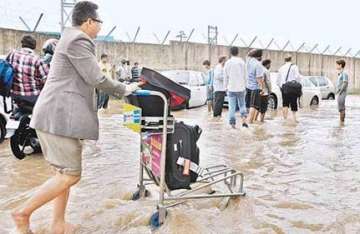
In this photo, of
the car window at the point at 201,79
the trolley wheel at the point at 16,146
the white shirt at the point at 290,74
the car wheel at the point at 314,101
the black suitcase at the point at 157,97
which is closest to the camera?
the black suitcase at the point at 157,97

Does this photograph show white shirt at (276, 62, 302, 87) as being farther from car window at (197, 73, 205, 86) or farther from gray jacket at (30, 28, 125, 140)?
gray jacket at (30, 28, 125, 140)

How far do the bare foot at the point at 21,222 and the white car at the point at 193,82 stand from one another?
40.0ft

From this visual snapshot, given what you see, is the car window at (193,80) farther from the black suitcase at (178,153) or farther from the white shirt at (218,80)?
the black suitcase at (178,153)

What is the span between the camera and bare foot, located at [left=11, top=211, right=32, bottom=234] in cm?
334

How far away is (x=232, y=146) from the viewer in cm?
757

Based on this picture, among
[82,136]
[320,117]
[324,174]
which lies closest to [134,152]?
[324,174]

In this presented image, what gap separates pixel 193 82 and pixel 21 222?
1279 centimetres

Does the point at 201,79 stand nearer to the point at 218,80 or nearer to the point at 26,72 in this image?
the point at 218,80

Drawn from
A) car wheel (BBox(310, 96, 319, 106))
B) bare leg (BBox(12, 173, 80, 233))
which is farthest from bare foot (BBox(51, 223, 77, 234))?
car wheel (BBox(310, 96, 319, 106))

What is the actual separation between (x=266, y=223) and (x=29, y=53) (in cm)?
401

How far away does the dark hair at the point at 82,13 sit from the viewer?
338cm

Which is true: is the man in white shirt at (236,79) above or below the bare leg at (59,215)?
above

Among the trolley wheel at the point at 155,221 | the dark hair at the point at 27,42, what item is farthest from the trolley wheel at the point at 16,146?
the trolley wheel at the point at 155,221

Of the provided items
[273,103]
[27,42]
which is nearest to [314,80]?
[273,103]
